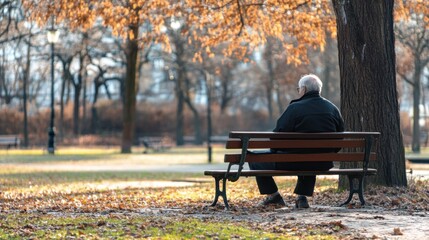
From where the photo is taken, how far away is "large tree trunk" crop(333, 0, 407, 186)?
1473 cm

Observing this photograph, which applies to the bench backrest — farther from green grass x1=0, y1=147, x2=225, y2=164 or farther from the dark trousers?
green grass x1=0, y1=147, x2=225, y2=164

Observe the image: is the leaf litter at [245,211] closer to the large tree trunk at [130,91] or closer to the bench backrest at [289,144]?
the bench backrest at [289,144]

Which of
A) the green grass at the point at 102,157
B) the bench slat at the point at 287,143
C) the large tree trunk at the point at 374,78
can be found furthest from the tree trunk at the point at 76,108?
the bench slat at the point at 287,143

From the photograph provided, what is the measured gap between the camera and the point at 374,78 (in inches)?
580

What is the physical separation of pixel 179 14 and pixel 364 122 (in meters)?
7.34

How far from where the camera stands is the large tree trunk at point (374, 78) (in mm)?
14727

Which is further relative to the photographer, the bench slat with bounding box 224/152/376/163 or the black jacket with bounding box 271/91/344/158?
the black jacket with bounding box 271/91/344/158

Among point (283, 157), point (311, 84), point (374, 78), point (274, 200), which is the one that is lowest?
point (274, 200)

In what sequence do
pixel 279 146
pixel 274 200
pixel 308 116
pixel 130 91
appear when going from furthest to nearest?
pixel 130 91, pixel 274 200, pixel 308 116, pixel 279 146

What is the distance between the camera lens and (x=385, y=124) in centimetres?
1477

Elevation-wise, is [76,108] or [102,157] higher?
[76,108]

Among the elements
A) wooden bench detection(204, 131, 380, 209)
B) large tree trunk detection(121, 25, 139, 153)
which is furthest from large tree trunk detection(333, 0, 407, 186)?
large tree trunk detection(121, 25, 139, 153)

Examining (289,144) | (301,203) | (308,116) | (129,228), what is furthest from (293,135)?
(129,228)

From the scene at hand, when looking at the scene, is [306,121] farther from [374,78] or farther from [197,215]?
[374,78]
